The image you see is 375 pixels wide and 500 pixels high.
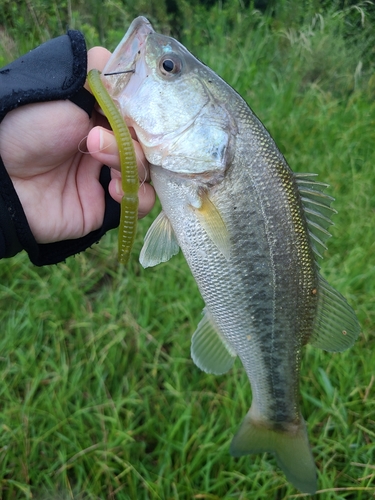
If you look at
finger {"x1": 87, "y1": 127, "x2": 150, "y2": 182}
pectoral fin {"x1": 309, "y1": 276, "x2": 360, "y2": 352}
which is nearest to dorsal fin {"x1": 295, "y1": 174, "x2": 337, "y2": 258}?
pectoral fin {"x1": 309, "y1": 276, "x2": 360, "y2": 352}

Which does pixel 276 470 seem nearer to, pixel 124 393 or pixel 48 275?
pixel 124 393

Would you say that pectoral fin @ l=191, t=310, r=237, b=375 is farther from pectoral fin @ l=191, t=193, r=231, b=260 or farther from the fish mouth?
the fish mouth

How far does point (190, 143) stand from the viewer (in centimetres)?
139

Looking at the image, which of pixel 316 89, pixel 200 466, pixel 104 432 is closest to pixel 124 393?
pixel 104 432

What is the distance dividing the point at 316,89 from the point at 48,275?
10.8ft

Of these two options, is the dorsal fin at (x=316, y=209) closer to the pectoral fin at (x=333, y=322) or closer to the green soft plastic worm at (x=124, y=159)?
the pectoral fin at (x=333, y=322)

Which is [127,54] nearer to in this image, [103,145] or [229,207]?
[103,145]

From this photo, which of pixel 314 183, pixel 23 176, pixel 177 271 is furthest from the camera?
pixel 177 271

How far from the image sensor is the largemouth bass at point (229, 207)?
1.38m

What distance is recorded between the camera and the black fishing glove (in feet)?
4.45

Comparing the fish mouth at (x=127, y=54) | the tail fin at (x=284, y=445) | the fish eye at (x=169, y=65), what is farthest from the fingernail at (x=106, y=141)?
the tail fin at (x=284, y=445)

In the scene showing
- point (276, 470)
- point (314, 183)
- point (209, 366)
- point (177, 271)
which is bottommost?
point (276, 470)

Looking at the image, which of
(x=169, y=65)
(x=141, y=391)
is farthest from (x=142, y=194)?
(x=141, y=391)

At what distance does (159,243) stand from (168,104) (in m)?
0.48
